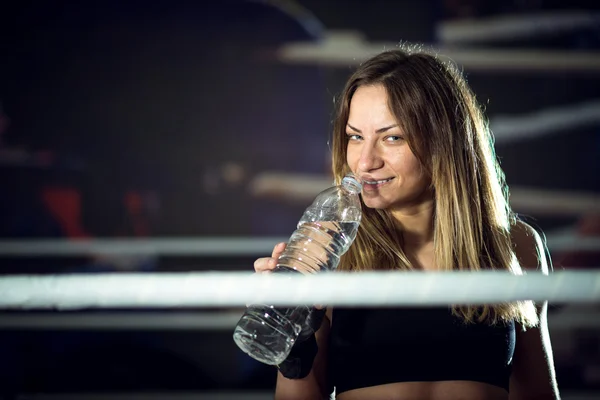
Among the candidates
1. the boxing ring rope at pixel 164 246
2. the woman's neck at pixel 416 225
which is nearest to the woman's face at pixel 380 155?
the woman's neck at pixel 416 225

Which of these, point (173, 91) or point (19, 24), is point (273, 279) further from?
point (19, 24)

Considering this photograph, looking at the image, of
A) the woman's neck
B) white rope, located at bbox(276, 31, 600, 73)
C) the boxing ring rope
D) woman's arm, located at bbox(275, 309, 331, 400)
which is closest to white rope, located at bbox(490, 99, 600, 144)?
white rope, located at bbox(276, 31, 600, 73)

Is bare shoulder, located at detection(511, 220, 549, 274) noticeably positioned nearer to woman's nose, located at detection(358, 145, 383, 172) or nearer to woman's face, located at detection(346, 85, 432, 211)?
woman's face, located at detection(346, 85, 432, 211)

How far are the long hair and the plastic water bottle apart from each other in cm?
4

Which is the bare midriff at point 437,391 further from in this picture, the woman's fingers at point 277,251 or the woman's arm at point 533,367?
the woman's fingers at point 277,251

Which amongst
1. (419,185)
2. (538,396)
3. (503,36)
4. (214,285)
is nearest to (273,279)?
(214,285)

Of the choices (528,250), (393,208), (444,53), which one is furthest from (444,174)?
(444,53)

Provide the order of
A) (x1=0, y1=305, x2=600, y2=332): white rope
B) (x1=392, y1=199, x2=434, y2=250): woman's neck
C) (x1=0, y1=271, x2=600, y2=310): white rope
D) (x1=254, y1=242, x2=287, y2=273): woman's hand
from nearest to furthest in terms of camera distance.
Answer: (x1=0, y1=271, x2=600, y2=310): white rope
(x1=254, y1=242, x2=287, y2=273): woman's hand
(x1=392, y1=199, x2=434, y2=250): woman's neck
(x1=0, y1=305, x2=600, y2=332): white rope

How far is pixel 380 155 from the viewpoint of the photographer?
1198 mm

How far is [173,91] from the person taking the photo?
2746mm

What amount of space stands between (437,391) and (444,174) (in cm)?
44

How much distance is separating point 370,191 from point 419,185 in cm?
12

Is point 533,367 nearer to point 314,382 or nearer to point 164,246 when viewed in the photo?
point 314,382

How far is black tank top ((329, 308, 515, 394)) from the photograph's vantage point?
1194 mm
